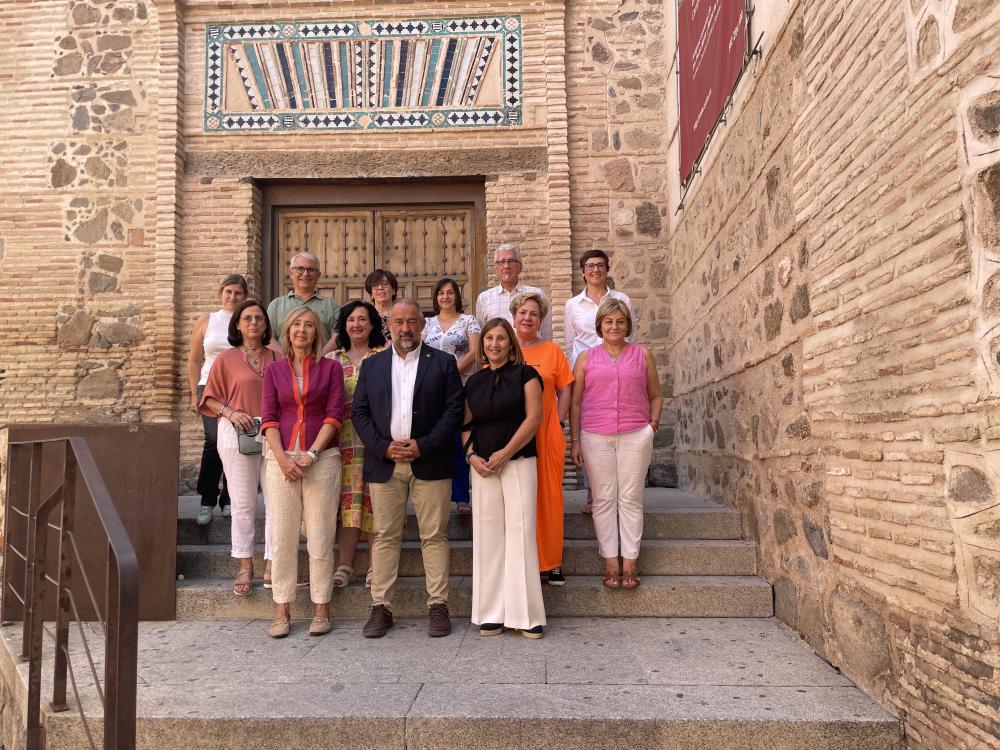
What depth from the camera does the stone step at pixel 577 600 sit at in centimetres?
423

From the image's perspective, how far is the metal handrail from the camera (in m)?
2.02

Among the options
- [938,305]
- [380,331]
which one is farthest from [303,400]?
[938,305]

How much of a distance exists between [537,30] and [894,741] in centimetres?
714

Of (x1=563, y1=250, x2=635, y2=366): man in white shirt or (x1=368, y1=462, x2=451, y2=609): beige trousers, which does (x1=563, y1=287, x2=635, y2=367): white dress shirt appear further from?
(x1=368, y1=462, x2=451, y2=609): beige trousers

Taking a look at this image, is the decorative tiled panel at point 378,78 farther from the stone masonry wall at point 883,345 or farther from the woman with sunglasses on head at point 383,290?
the stone masonry wall at point 883,345

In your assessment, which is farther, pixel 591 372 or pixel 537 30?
pixel 537 30

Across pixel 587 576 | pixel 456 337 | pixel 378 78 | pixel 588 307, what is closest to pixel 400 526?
pixel 587 576

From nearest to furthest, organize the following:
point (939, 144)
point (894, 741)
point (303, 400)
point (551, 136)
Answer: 1. point (939, 144)
2. point (894, 741)
3. point (303, 400)
4. point (551, 136)

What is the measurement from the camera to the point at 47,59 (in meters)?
7.98

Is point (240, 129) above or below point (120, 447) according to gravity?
above

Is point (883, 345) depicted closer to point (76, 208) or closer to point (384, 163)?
point (384, 163)

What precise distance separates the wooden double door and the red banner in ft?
7.92

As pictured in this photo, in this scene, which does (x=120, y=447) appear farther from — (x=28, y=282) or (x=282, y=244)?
(x=28, y=282)

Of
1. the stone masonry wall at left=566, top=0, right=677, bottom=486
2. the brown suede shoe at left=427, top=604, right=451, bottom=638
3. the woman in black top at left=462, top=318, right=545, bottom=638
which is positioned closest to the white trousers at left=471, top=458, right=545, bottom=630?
the woman in black top at left=462, top=318, right=545, bottom=638
